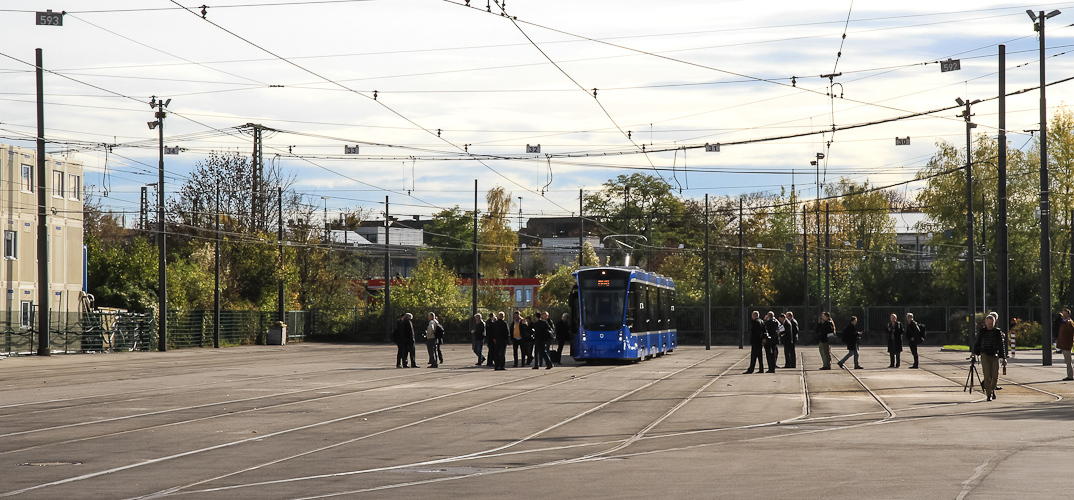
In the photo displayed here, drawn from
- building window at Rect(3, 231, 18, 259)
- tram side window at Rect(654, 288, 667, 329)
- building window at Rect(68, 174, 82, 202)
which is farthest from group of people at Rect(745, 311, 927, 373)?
building window at Rect(68, 174, 82, 202)

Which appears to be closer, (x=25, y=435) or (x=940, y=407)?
(x=25, y=435)

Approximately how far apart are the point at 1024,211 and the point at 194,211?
45.4 meters

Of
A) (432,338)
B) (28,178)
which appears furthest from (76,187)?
(432,338)

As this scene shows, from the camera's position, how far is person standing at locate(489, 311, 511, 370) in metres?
33.0

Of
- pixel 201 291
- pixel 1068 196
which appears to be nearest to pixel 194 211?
pixel 201 291

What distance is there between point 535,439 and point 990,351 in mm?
10376

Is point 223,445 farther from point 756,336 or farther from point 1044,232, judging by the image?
point 1044,232

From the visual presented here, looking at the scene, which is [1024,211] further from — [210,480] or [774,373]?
[210,480]

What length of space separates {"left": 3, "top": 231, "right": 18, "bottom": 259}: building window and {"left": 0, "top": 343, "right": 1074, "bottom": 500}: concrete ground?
2793cm

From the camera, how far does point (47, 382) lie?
26.7 metres

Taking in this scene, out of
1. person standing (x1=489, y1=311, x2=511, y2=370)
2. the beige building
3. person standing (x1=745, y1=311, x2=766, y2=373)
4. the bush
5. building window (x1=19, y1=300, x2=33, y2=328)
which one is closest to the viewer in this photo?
person standing (x1=745, y1=311, x2=766, y2=373)

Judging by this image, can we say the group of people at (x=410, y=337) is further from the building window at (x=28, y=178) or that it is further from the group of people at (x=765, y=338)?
the building window at (x=28, y=178)

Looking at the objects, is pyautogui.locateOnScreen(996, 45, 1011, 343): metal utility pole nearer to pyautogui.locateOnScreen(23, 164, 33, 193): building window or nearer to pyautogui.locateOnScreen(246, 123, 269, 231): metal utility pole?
pyautogui.locateOnScreen(246, 123, 269, 231): metal utility pole

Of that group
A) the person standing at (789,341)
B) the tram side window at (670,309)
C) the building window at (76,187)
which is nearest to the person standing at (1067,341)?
the person standing at (789,341)
